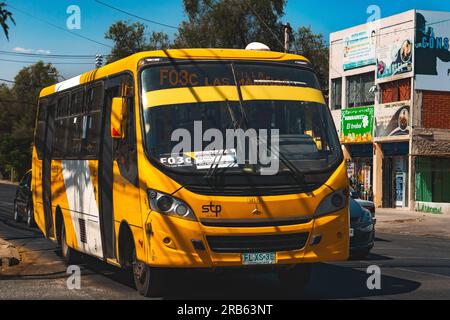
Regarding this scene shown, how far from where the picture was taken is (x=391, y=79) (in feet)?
119

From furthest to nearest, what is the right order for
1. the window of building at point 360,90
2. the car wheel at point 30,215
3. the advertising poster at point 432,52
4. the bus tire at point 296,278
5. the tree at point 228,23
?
the tree at point 228,23, the window of building at point 360,90, the advertising poster at point 432,52, the car wheel at point 30,215, the bus tire at point 296,278

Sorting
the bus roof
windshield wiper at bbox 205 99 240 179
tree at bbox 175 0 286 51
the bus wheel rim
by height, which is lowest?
the bus wheel rim

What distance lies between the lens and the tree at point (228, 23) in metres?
56.1

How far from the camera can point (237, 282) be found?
11.2 metres

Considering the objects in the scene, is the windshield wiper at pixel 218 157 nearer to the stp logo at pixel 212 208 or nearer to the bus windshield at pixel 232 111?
the bus windshield at pixel 232 111

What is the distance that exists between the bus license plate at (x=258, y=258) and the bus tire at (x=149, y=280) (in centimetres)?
109

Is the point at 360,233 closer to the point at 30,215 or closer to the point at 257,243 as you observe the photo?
the point at 257,243

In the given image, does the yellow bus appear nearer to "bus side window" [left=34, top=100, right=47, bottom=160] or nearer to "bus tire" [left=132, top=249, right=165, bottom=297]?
"bus tire" [left=132, top=249, right=165, bottom=297]

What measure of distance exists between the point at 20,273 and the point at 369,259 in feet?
20.8

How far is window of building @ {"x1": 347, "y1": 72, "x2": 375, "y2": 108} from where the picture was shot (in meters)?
38.8

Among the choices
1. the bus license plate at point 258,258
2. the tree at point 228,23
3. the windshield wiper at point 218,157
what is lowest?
the bus license plate at point 258,258

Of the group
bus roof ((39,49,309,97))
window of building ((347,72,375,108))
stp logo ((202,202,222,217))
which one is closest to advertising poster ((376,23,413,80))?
window of building ((347,72,375,108))

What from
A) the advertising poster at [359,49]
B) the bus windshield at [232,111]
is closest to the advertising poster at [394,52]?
the advertising poster at [359,49]

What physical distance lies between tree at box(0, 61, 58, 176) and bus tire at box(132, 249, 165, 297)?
220ft
